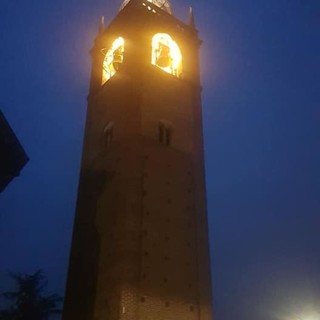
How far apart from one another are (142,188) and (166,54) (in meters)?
7.54

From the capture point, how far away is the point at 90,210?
54.9 feet

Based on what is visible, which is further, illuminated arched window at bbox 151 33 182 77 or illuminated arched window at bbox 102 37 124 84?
illuminated arched window at bbox 102 37 124 84

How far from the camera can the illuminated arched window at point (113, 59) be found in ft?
65.3

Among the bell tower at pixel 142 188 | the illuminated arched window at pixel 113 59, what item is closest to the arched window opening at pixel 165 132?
the bell tower at pixel 142 188

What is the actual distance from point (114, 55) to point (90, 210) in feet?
24.9

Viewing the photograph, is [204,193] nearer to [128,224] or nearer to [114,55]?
[128,224]

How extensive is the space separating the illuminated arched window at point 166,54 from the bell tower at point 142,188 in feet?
0.16

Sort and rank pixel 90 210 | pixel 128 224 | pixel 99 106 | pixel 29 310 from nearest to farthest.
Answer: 1. pixel 128 224
2. pixel 90 210
3. pixel 99 106
4. pixel 29 310

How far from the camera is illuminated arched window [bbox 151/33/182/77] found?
19.5m

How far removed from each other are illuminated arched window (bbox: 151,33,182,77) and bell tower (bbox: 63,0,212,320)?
0.05 meters

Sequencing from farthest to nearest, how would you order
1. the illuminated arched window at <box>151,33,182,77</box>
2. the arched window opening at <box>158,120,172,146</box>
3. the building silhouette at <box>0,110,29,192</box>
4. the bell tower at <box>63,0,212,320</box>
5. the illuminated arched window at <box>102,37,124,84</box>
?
the illuminated arched window at <box>102,37,124,84</box> → the illuminated arched window at <box>151,33,182,77</box> → the arched window opening at <box>158,120,172,146</box> → the bell tower at <box>63,0,212,320</box> → the building silhouette at <box>0,110,29,192</box>

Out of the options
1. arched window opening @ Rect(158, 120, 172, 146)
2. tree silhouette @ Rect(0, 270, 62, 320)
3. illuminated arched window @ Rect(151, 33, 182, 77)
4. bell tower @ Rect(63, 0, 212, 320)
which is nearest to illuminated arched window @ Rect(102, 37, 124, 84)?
bell tower @ Rect(63, 0, 212, 320)

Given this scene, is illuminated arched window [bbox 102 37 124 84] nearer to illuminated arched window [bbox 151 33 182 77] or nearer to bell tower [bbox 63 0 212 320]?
bell tower [bbox 63 0 212 320]

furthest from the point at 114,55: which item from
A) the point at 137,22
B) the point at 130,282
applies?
the point at 130,282
